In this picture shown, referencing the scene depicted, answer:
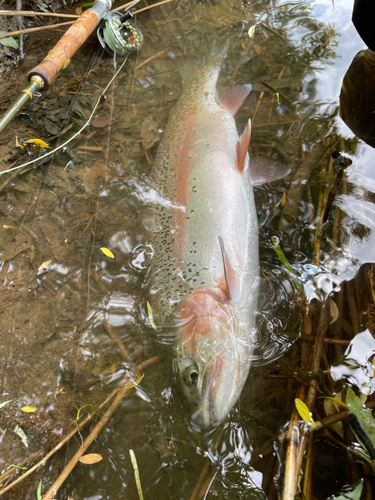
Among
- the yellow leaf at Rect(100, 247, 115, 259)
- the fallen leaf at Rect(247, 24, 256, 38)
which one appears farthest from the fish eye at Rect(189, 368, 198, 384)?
the fallen leaf at Rect(247, 24, 256, 38)

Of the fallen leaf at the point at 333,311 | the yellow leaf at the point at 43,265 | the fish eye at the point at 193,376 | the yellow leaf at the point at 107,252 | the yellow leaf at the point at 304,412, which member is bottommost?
the fallen leaf at the point at 333,311

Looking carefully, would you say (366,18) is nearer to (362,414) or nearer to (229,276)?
(229,276)

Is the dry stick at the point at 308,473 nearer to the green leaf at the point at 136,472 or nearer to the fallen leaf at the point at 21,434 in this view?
the green leaf at the point at 136,472

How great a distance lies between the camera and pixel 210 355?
226cm

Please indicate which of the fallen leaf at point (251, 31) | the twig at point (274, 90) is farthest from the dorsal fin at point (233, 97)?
the fallen leaf at point (251, 31)

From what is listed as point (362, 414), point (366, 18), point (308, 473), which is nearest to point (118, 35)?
point (366, 18)

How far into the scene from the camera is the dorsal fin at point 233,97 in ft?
11.6

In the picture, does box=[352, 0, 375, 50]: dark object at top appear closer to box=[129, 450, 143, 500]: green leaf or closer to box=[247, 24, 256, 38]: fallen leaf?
box=[247, 24, 256, 38]: fallen leaf

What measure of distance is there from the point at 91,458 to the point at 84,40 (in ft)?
13.3

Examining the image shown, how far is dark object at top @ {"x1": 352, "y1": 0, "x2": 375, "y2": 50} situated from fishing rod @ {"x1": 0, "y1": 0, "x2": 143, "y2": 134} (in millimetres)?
2506

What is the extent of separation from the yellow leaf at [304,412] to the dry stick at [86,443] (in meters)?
1.19

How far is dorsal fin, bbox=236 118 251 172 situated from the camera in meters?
3.02

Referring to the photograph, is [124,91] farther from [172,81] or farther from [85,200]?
[85,200]

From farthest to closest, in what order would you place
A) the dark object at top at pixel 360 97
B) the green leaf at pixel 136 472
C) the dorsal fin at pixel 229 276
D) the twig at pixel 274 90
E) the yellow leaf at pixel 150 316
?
the twig at pixel 274 90 < the dark object at top at pixel 360 97 < the yellow leaf at pixel 150 316 < the dorsal fin at pixel 229 276 < the green leaf at pixel 136 472
